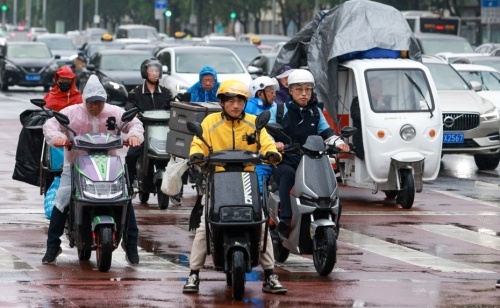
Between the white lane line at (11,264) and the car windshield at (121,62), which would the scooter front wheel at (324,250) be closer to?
the white lane line at (11,264)

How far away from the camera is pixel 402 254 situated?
1316cm

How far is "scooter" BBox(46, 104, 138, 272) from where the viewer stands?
1162cm

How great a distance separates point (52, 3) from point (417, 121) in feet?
367

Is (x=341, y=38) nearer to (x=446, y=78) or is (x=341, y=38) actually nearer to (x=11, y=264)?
(x=446, y=78)

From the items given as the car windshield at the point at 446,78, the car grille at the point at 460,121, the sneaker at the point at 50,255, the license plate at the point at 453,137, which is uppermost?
the car windshield at the point at 446,78

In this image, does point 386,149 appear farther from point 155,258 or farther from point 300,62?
point 155,258

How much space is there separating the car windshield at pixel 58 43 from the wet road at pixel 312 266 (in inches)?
1673

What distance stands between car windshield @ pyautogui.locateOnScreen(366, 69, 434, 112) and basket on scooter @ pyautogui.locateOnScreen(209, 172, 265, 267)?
7.59m

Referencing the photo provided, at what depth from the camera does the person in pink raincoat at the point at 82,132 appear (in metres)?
12.1

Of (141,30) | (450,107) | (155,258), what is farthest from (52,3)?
(155,258)

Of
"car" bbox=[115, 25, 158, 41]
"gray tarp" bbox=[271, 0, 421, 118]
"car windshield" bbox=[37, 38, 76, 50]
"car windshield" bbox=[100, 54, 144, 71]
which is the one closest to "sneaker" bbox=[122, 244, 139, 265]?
"gray tarp" bbox=[271, 0, 421, 118]

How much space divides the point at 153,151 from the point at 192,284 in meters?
6.58

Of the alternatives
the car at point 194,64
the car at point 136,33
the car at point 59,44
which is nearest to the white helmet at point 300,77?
the car at point 194,64

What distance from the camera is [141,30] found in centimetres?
7450
